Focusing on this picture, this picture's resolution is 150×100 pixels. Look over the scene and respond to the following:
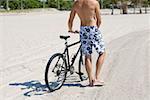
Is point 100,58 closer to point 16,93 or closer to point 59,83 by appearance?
point 59,83

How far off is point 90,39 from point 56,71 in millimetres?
884

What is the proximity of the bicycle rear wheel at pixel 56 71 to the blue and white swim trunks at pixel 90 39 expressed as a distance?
0.50 meters

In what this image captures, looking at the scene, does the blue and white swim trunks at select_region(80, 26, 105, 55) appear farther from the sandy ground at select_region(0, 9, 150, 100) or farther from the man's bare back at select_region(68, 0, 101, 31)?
the sandy ground at select_region(0, 9, 150, 100)

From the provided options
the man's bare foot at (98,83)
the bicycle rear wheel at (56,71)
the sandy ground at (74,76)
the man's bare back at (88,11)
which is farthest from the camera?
the man's bare foot at (98,83)

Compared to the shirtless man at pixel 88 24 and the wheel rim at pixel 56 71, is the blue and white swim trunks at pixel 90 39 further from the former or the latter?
the wheel rim at pixel 56 71

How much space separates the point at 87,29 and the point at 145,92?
1585 mm

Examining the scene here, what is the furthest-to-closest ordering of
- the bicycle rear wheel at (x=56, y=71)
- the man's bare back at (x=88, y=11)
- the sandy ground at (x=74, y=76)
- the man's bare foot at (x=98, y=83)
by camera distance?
the man's bare foot at (x=98, y=83)
the man's bare back at (x=88, y=11)
the bicycle rear wheel at (x=56, y=71)
the sandy ground at (x=74, y=76)

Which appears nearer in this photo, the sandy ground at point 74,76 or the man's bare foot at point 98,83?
the sandy ground at point 74,76

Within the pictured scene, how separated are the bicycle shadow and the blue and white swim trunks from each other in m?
1.09

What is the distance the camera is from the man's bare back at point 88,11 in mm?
7598

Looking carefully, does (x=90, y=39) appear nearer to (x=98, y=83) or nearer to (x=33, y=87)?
(x=98, y=83)

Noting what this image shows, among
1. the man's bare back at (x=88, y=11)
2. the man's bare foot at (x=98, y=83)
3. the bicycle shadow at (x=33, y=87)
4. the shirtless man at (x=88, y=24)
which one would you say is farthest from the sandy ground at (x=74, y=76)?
the man's bare back at (x=88, y=11)

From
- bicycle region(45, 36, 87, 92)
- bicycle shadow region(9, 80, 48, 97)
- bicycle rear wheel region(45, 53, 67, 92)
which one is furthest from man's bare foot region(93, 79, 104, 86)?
bicycle shadow region(9, 80, 48, 97)

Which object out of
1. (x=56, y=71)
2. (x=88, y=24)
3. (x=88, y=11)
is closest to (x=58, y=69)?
(x=56, y=71)
